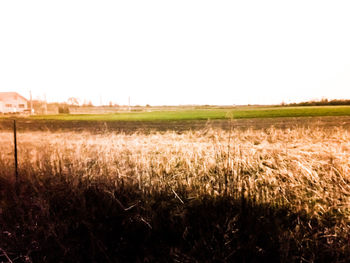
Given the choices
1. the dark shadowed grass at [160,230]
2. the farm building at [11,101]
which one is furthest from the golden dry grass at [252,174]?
the farm building at [11,101]

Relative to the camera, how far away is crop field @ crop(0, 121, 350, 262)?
96.9 inches

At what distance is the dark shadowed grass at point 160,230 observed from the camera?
2.42 meters

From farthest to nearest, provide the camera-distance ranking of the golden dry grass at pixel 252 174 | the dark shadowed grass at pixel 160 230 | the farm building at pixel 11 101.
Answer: the farm building at pixel 11 101
the golden dry grass at pixel 252 174
the dark shadowed grass at pixel 160 230

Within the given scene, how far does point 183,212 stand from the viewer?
2957 millimetres

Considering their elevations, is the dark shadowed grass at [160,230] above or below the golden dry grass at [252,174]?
below

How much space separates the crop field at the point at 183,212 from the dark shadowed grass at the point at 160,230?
1 centimetres

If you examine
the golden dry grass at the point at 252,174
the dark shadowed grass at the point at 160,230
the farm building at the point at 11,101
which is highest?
the farm building at the point at 11,101

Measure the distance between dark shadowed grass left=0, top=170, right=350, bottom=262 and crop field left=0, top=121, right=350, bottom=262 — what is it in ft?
0.04

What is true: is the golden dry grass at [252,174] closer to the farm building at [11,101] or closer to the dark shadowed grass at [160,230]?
the dark shadowed grass at [160,230]

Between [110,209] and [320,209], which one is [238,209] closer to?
[320,209]

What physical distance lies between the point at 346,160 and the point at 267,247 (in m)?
3.17

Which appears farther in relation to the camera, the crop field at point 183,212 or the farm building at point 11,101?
the farm building at point 11,101

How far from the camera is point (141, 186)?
3652mm

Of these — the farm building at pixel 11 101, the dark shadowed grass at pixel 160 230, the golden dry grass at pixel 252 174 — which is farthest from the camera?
the farm building at pixel 11 101
